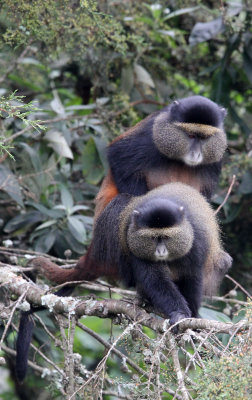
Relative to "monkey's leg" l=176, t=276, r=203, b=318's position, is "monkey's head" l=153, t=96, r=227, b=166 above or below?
above

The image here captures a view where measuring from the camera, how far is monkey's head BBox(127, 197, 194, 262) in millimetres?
4074

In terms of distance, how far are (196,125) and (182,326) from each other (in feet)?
6.13

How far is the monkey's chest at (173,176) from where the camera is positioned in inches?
197

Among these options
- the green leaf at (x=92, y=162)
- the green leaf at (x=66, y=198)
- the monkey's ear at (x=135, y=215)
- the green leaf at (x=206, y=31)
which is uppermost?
the green leaf at (x=206, y=31)

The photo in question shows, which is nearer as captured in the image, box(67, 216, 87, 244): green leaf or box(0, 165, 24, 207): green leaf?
box(0, 165, 24, 207): green leaf

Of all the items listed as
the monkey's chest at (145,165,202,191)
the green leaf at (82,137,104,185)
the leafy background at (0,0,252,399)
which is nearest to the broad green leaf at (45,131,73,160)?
the leafy background at (0,0,252,399)

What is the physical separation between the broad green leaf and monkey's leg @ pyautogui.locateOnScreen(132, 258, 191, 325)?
1.65 m

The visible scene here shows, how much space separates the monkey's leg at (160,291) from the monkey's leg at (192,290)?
0.44 ft

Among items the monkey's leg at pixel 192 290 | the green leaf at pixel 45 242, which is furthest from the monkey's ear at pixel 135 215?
the green leaf at pixel 45 242

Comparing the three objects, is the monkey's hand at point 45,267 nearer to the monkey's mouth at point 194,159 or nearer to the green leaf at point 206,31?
the monkey's mouth at point 194,159

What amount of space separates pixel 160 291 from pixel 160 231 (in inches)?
15.0

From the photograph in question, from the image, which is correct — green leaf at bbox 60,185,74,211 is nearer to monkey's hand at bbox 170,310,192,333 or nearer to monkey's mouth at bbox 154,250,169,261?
monkey's mouth at bbox 154,250,169,261

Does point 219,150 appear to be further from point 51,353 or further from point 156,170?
point 51,353

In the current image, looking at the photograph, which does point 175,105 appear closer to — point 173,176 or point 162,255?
point 173,176
